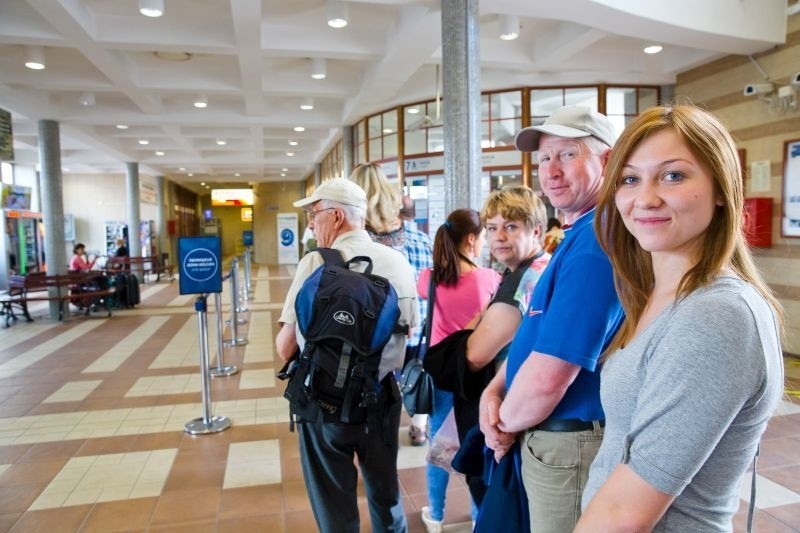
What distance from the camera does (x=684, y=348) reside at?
2.51ft

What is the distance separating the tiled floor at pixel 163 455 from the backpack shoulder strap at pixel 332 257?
1537mm

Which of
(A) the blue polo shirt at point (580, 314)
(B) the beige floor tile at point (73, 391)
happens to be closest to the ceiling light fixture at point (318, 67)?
(B) the beige floor tile at point (73, 391)

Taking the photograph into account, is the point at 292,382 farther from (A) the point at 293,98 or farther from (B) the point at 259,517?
(A) the point at 293,98

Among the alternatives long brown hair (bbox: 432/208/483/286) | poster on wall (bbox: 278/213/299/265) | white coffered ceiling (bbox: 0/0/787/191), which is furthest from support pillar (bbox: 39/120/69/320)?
poster on wall (bbox: 278/213/299/265)

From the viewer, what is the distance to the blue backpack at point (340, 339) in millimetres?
1779

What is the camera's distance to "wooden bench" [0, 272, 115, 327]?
8.92 m

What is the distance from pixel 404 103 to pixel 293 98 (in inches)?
88.6

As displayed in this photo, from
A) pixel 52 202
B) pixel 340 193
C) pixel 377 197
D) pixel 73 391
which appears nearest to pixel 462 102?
pixel 377 197

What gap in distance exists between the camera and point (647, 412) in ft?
2.61

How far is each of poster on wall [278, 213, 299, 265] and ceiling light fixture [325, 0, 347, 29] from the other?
45.0ft

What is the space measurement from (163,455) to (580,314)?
10.9ft

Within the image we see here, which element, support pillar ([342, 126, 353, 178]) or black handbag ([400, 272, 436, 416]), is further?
support pillar ([342, 126, 353, 178])

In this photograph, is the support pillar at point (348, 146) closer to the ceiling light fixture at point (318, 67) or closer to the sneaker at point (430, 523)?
the ceiling light fixture at point (318, 67)

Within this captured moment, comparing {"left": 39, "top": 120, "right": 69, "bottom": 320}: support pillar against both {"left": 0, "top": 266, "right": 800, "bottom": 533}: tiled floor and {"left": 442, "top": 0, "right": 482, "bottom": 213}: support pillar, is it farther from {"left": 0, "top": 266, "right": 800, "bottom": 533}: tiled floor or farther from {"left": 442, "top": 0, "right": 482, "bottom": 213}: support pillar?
{"left": 442, "top": 0, "right": 482, "bottom": 213}: support pillar
